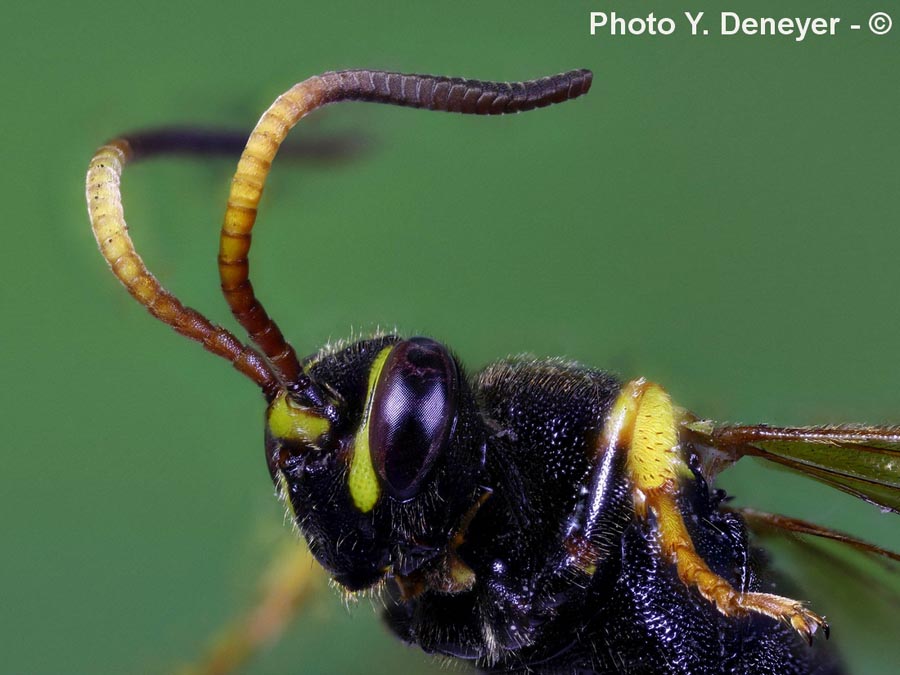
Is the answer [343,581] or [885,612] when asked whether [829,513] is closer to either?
[885,612]

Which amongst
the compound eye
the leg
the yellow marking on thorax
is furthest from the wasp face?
the leg

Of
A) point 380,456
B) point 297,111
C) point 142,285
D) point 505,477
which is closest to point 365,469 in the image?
point 380,456

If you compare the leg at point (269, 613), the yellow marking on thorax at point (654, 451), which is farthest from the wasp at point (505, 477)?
the leg at point (269, 613)

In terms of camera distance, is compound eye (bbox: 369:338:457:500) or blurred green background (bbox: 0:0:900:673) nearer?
compound eye (bbox: 369:338:457:500)

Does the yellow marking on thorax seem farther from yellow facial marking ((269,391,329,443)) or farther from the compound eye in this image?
yellow facial marking ((269,391,329,443))

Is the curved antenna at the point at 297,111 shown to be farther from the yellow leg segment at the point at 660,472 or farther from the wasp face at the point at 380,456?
the yellow leg segment at the point at 660,472

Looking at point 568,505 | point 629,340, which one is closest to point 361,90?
point 568,505

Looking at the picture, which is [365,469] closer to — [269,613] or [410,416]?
[410,416]
